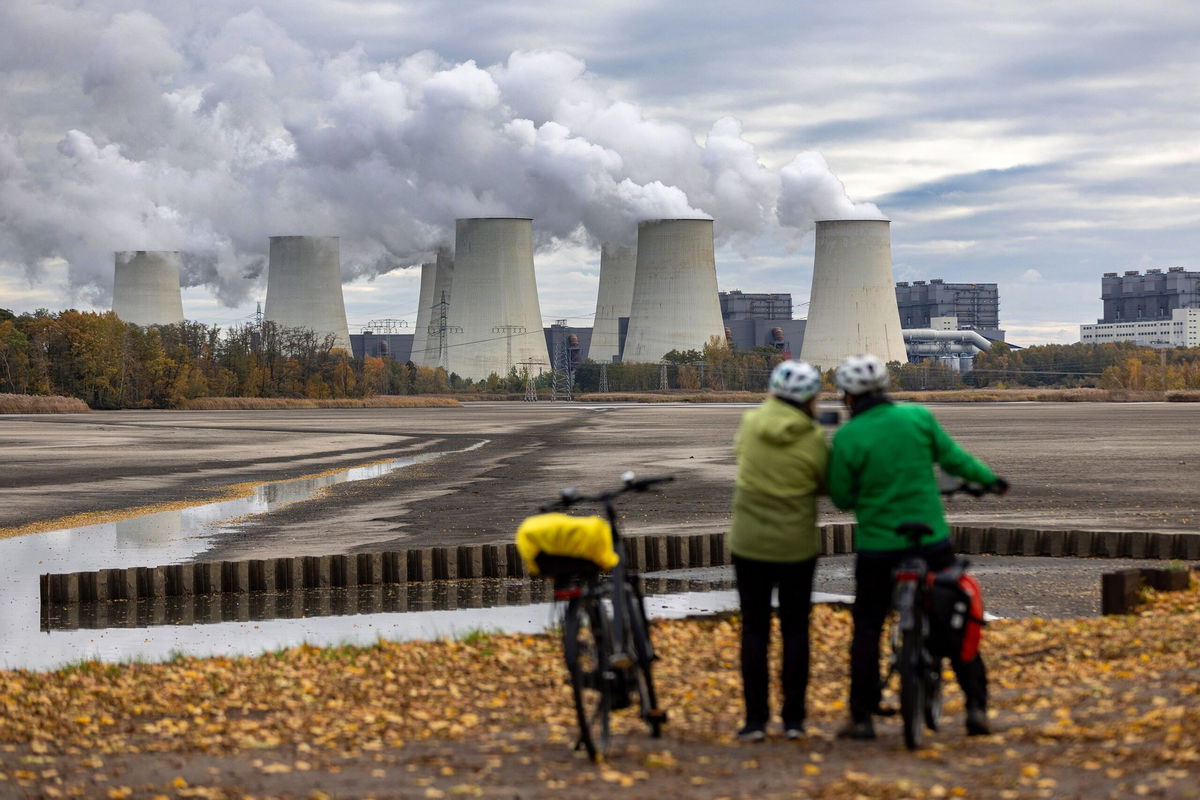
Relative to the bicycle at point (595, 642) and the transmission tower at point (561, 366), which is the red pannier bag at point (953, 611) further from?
the transmission tower at point (561, 366)

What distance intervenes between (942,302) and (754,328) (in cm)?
4894

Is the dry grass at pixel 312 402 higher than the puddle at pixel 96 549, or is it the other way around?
the dry grass at pixel 312 402

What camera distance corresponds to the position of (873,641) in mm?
6434

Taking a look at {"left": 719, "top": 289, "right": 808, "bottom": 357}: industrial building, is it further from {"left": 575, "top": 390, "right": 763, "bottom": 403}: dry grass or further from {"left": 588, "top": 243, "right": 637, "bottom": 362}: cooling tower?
{"left": 588, "top": 243, "right": 637, "bottom": 362}: cooling tower

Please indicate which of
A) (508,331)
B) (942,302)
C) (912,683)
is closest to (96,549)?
(912,683)

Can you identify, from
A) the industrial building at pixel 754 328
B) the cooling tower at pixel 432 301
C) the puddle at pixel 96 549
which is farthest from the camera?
the industrial building at pixel 754 328

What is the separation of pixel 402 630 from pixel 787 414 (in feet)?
18.4

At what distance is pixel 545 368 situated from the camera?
104688 millimetres

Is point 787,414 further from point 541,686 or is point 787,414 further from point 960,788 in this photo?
point 541,686

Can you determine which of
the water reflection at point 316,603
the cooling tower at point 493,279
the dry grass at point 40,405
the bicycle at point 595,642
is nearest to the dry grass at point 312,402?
the dry grass at point 40,405

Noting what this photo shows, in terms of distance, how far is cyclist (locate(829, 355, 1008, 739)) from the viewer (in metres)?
6.27

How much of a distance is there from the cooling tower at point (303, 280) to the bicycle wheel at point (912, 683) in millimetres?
78489

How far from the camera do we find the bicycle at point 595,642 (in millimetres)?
6219

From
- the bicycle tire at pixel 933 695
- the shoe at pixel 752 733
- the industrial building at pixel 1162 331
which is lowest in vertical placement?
the shoe at pixel 752 733
